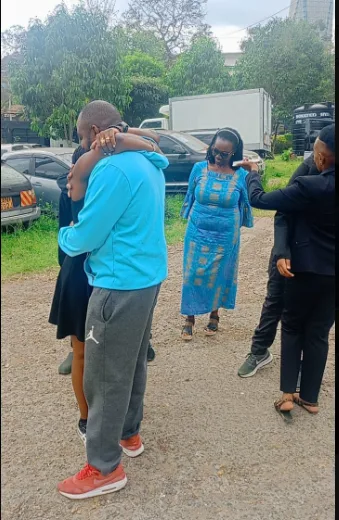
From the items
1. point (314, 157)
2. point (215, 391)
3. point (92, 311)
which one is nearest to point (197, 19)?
point (314, 157)

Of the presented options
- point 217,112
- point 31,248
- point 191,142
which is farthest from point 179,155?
point 31,248

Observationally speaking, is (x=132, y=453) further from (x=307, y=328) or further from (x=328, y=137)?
(x=328, y=137)

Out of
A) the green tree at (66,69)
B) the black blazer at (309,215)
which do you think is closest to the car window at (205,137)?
the black blazer at (309,215)

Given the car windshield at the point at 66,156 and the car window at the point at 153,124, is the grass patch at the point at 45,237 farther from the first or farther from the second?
the car window at the point at 153,124

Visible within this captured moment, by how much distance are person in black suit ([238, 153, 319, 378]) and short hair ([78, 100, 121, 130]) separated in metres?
1.00

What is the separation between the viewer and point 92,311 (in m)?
1.79

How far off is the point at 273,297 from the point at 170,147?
1.06 m

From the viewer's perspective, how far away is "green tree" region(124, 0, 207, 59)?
1839 mm

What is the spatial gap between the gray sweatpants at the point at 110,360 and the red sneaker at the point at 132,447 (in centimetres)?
25

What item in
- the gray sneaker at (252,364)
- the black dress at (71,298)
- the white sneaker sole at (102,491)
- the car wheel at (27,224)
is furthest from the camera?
the gray sneaker at (252,364)

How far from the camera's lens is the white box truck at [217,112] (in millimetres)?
2207

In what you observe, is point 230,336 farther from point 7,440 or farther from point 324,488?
point 7,440

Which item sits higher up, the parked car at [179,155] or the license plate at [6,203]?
the parked car at [179,155]

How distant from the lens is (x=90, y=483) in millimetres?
1906
